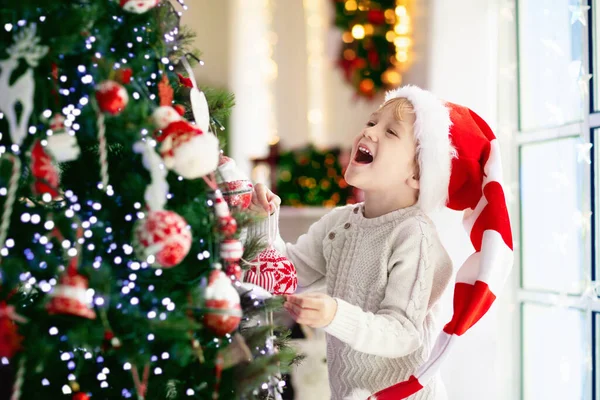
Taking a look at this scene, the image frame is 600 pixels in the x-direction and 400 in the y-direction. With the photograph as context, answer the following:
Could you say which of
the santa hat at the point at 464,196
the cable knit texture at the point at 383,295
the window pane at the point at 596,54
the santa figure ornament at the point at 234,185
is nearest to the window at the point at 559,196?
the window pane at the point at 596,54

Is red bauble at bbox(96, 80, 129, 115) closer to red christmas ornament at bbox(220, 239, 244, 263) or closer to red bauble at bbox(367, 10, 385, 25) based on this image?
red christmas ornament at bbox(220, 239, 244, 263)

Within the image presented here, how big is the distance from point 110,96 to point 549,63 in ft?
4.53

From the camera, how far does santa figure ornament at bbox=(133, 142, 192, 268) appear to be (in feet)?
3.06

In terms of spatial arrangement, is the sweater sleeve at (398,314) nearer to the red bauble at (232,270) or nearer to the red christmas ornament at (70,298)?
the red bauble at (232,270)

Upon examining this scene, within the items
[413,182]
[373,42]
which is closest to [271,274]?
[413,182]

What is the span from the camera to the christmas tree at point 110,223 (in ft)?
2.99

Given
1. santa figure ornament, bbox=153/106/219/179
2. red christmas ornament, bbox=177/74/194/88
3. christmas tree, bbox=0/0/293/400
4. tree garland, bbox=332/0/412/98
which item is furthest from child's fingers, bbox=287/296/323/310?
tree garland, bbox=332/0/412/98

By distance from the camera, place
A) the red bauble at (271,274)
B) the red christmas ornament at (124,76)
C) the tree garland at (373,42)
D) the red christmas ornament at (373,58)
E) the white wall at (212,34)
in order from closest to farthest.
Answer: the red christmas ornament at (124,76) < the red bauble at (271,274) < the tree garland at (373,42) < the red christmas ornament at (373,58) < the white wall at (212,34)

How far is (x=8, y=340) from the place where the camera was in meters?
0.89

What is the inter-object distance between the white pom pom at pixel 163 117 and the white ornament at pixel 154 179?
40mm

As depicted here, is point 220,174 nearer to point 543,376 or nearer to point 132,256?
point 132,256

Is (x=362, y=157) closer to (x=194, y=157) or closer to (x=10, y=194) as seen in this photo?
(x=194, y=157)

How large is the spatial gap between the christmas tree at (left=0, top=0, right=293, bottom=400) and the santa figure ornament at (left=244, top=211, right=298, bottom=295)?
0.69ft

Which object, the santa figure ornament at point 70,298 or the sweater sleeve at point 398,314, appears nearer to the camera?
the santa figure ornament at point 70,298
